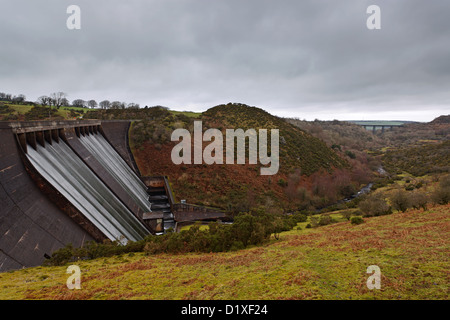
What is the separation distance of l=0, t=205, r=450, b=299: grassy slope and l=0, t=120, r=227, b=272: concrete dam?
258cm

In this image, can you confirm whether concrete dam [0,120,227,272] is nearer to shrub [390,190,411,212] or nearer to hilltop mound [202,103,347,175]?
shrub [390,190,411,212]

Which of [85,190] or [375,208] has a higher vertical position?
[85,190]

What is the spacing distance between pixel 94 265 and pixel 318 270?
10972mm

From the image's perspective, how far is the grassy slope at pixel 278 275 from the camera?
666 cm

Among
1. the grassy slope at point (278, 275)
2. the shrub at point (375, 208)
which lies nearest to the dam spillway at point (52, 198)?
the grassy slope at point (278, 275)

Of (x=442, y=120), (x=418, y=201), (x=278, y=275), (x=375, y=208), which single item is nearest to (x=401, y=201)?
(x=418, y=201)

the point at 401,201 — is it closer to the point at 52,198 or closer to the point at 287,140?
the point at 52,198

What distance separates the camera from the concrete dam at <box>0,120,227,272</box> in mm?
12495

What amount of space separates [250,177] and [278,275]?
3904 centimetres

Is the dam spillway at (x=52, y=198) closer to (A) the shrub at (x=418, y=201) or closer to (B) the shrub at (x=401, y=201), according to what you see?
(B) the shrub at (x=401, y=201)

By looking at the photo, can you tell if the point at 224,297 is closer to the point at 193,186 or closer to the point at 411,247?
the point at 411,247

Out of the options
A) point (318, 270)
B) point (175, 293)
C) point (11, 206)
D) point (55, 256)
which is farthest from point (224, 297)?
point (11, 206)

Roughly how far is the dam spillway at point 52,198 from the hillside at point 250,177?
16.6 metres

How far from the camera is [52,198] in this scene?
15.5m
